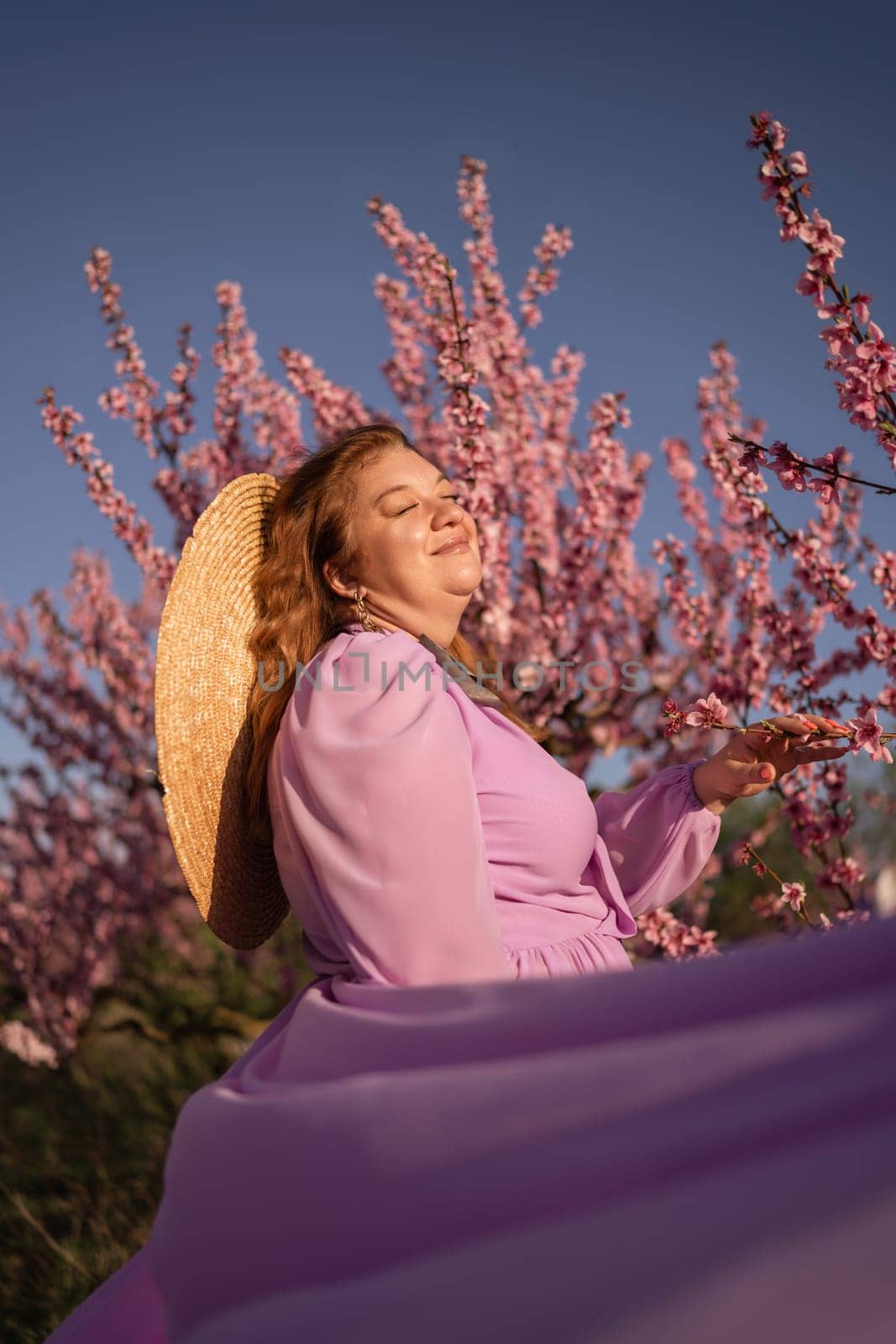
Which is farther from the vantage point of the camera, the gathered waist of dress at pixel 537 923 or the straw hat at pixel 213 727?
the straw hat at pixel 213 727

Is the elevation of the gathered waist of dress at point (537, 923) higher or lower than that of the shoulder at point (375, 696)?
lower

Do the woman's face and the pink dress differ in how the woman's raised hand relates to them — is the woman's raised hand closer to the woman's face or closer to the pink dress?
the pink dress

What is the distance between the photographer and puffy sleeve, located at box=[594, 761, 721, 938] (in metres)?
2.29

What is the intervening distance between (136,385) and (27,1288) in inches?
141

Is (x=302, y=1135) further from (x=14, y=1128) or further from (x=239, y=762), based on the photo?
(x=14, y=1128)

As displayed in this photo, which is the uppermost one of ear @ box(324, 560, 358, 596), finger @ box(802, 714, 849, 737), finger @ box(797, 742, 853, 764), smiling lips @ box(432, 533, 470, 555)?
ear @ box(324, 560, 358, 596)

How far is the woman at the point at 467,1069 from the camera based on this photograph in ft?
3.56

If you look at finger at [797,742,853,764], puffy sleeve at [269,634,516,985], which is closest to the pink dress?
puffy sleeve at [269,634,516,985]

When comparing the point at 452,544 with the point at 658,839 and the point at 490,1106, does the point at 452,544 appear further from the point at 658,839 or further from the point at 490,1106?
the point at 490,1106

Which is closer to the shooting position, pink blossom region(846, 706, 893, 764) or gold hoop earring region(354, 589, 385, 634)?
pink blossom region(846, 706, 893, 764)

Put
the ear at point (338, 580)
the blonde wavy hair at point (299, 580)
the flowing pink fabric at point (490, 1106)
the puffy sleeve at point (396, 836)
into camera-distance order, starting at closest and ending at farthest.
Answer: the flowing pink fabric at point (490, 1106) < the puffy sleeve at point (396, 836) < the blonde wavy hair at point (299, 580) < the ear at point (338, 580)

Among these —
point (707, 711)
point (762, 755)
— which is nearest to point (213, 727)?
point (707, 711)

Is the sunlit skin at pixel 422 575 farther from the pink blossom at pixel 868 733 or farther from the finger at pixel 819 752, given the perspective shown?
the pink blossom at pixel 868 733

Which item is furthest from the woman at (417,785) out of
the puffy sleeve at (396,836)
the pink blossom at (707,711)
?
the pink blossom at (707,711)
